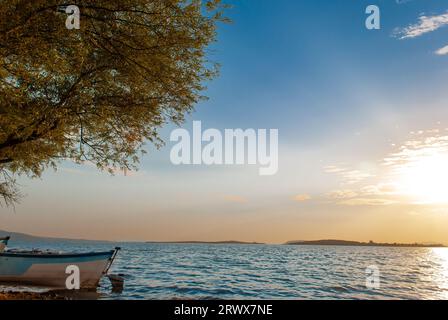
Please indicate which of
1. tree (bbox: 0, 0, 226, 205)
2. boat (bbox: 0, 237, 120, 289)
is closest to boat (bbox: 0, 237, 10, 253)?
boat (bbox: 0, 237, 120, 289)

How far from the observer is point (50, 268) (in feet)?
99.3

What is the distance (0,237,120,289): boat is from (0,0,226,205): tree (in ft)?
45.7

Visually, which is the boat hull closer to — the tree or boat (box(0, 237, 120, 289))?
boat (box(0, 237, 120, 289))

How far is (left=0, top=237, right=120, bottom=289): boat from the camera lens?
98.6 ft

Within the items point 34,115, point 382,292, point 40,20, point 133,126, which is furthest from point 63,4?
point 382,292

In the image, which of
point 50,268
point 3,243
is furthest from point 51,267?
point 3,243

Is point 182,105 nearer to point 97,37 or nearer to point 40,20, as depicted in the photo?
point 97,37

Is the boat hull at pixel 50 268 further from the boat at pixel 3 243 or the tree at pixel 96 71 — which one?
the tree at pixel 96 71

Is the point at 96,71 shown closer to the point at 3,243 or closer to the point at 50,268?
the point at 50,268

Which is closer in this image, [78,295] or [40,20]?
[40,20]

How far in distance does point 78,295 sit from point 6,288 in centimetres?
640

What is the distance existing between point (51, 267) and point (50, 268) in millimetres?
114

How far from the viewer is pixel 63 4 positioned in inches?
483
